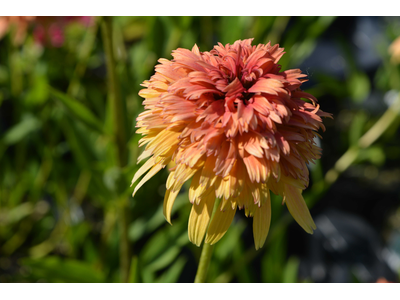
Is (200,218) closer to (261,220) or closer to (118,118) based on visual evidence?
(261,220)

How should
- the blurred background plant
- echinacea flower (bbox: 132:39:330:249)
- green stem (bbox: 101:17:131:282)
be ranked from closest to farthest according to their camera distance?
echinacea flower (bbox: 132:39:330:249) < green stem (bbox: 101:17:131:282) < the blurred background plant

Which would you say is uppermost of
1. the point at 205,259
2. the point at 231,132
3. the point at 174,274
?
the point at 231,132

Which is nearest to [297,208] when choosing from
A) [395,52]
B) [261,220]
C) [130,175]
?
[261,220]

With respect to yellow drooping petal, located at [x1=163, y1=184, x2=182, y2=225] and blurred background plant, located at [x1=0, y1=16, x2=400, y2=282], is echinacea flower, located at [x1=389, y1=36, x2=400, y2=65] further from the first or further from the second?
yellow drooping petal, located at [x1=163, y1=184, x2=182, y2=225]

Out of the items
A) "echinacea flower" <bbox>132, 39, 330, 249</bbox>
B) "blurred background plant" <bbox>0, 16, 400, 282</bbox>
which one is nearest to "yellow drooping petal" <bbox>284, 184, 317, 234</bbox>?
"echinacea flower" <bbox>132, 39, 330, 249</bbox>

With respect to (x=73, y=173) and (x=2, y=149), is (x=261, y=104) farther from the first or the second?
(x=2, y=149)

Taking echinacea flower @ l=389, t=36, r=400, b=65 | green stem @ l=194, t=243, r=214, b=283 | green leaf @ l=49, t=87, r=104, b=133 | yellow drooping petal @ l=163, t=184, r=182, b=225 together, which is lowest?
green stem @ l=194, t=243, r=214, b=283
